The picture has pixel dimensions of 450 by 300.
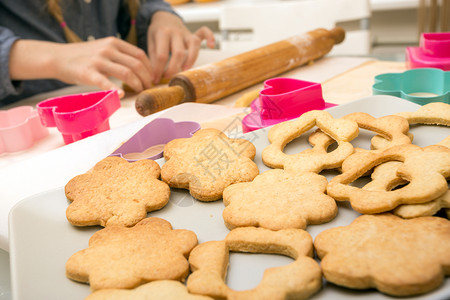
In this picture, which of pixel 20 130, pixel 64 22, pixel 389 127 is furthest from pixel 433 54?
pixel 64 22

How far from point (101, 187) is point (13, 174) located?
0.85ft

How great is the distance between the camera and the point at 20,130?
38.5 inches

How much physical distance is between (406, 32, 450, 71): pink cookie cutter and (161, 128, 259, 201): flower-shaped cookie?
2.26ft

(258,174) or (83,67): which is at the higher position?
(83,67)

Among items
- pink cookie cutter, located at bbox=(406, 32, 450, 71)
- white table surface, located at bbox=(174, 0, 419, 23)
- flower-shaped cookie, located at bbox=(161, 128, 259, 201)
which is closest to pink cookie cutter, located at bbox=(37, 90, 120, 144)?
flower-shaped cookie, located at bbox=(161, 128, 259, 201)

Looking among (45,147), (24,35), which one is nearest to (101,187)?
(45,147)

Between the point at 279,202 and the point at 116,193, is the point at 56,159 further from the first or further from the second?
the point at 279,202

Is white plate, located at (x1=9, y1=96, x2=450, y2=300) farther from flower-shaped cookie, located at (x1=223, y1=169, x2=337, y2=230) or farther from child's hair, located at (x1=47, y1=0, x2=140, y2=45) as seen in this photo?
child's hair, located at (x1=47, y1=0, x2=140, y2=45)

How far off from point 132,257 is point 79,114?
53 cm

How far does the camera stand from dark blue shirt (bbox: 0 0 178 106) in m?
1.34

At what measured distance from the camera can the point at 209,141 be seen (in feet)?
2.45

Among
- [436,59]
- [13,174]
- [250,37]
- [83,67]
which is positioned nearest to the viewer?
[13,174]

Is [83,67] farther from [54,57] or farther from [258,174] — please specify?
[258,174]

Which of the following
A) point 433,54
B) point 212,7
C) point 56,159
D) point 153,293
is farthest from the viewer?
point 212,7
